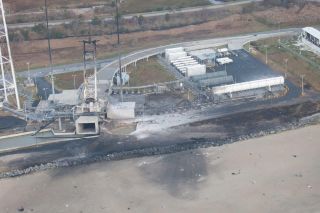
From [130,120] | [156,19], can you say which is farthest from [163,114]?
[156,19]

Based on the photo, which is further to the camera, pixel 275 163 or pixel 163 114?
pixel 163 114

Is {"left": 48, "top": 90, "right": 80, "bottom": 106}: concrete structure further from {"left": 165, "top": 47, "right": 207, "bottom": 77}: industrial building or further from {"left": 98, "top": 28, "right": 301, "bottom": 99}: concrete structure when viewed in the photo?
{"left": 165, "top": 47, "right": 207, "bottom": 77}: industrial building

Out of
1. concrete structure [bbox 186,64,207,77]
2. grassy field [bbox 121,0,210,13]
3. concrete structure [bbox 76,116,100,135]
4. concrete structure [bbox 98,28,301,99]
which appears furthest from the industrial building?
grassy field [bbox 121,0,210,13]

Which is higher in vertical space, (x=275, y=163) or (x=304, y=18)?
(x=304, y=18)

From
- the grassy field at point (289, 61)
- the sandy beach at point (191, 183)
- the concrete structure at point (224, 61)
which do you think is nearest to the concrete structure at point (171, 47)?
the grassy field at point (289, 61)

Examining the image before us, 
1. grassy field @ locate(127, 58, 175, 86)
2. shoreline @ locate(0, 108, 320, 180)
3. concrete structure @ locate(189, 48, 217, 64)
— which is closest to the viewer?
shoreline @ locate(0, 108, 320, 180)

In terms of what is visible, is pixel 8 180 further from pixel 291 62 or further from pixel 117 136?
pixel 291 62
